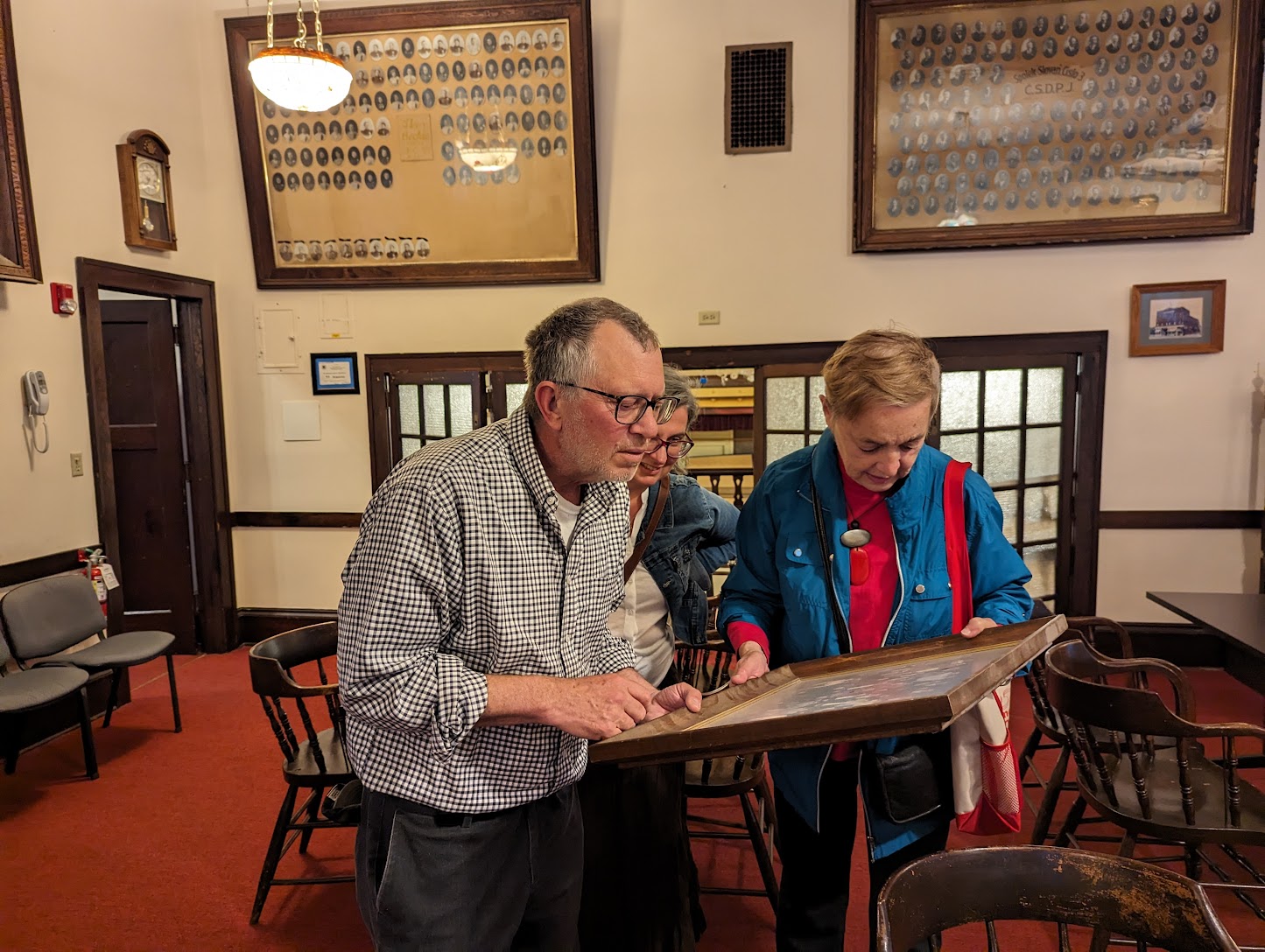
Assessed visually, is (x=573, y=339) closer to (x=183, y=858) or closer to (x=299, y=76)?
(x=183, y=858)

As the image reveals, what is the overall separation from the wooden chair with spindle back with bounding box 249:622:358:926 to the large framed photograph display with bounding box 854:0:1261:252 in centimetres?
369

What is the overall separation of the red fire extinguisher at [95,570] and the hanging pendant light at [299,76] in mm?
2506

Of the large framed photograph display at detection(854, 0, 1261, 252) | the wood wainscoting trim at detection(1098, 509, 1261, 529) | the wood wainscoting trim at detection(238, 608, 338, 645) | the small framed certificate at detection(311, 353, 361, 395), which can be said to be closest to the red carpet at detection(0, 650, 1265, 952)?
the wood wainscoting trim at detection(1098, 509, 1261, 529)

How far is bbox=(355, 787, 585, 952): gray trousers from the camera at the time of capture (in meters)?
1.31

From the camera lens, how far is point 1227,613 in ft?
9.86

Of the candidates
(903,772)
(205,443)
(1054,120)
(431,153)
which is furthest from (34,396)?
(1054,120)

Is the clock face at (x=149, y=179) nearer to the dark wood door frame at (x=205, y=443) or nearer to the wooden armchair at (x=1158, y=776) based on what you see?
the dark wood door frame at (x=205, y=443)

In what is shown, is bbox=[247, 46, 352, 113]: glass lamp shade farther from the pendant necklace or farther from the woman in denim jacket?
the pendant necklace

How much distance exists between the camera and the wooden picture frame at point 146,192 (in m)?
4.53

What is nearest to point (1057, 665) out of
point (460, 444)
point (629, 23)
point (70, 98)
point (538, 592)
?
point (538, 592)

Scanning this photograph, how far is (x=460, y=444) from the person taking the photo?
4.41 feet

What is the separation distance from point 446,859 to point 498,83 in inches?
179

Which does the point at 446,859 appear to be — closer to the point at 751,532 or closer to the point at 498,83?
the point at 751,532

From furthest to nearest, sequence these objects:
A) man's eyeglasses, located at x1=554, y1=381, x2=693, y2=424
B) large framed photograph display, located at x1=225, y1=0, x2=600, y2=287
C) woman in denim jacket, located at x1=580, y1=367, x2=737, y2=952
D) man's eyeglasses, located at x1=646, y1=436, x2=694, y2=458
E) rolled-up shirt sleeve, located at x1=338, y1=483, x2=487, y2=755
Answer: large framed photograph display, located at x1=225, y1=0, x2=600, y2=287 → man's eyeglasses, located at x1=646, y1=436, x2=694, y2=458 → woman in denim jacket, located at x1=580, y1=367, x2=737, y2=952 → man's eyeglasses, located at x1=554, y1=381, x2=693, y2=424 → rolled-up shirt sleeve, located at x1=338, y1=483, x2=487, y2=755
